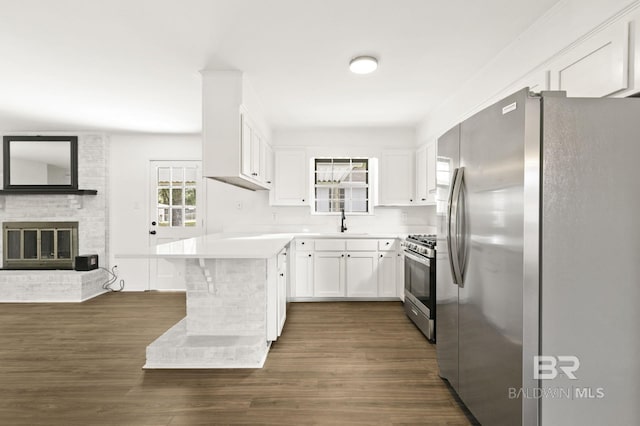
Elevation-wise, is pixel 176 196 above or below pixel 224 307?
above

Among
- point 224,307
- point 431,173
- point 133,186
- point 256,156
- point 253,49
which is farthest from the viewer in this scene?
point 133,186

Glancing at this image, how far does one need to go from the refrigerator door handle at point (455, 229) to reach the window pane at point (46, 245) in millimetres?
5522

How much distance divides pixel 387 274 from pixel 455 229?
240 centimetres

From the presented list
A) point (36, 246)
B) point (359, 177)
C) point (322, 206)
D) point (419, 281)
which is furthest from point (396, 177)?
point (36, 246)

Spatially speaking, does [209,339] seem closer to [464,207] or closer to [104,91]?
[464,207]

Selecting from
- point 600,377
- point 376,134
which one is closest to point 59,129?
point 376,134

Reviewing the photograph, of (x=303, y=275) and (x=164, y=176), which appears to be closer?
(x=303, y=275)

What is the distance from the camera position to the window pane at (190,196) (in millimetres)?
4906

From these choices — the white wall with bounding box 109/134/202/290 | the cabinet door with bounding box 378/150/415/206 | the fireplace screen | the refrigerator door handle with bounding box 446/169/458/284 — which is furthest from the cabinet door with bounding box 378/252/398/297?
the fireplace screen

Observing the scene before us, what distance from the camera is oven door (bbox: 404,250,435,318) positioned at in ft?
9.55

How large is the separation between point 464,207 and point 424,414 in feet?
4.14

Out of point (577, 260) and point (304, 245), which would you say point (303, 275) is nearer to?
point (304, 245)

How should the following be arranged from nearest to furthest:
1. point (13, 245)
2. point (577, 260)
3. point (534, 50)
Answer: point (577, 260), point (534, 50), point (13, 245)

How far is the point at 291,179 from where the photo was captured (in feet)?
14.8
